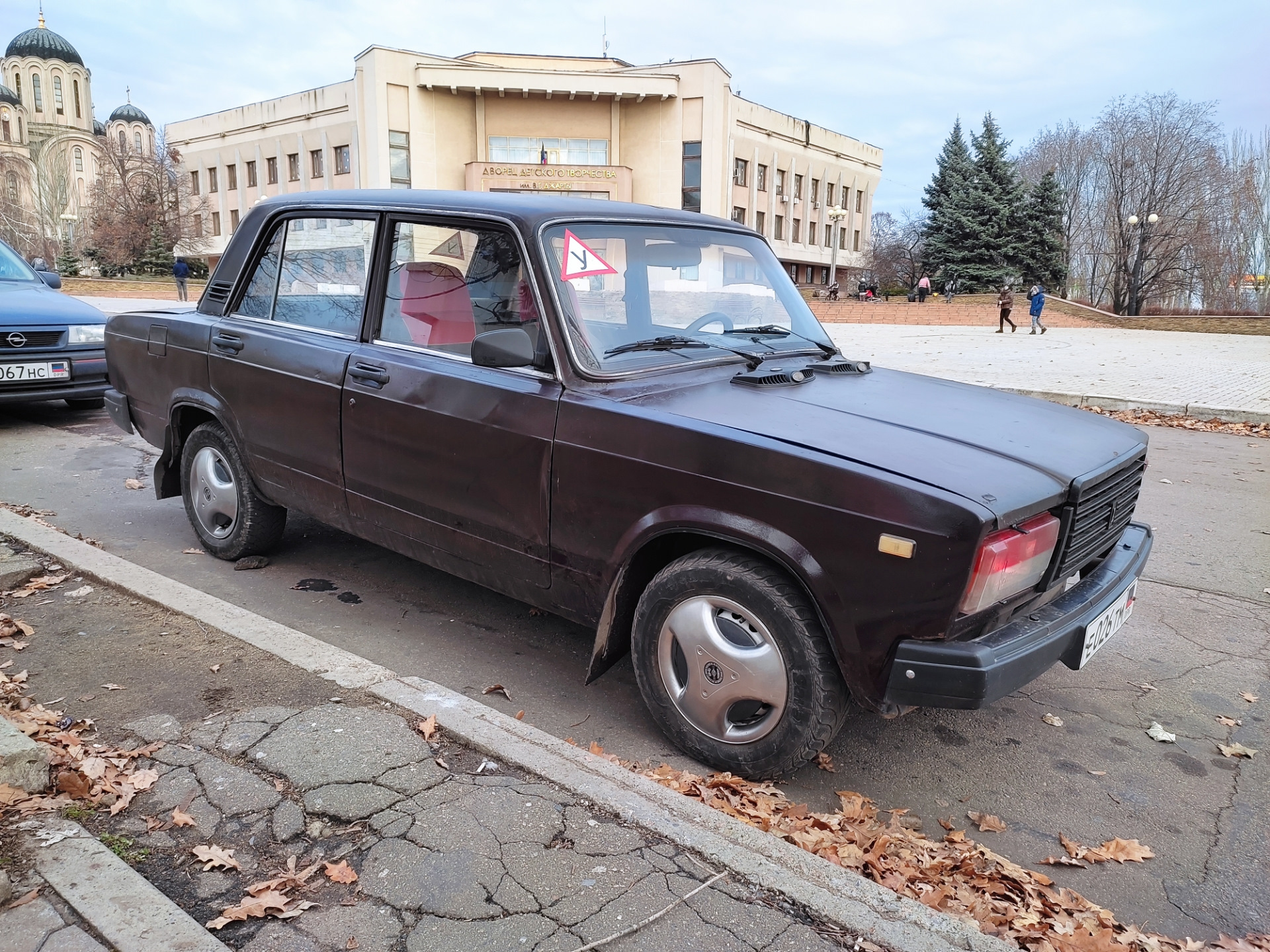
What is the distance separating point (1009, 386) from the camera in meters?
13.4

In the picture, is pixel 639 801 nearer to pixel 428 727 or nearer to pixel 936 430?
pixel 428 727

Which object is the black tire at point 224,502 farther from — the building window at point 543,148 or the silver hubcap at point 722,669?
the building window at point 543,148

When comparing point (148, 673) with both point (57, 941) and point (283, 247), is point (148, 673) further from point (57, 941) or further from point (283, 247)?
point (283, 247)

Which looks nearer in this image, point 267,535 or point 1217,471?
point 267,535

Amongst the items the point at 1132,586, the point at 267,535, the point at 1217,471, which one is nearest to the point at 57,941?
the point at 267,535

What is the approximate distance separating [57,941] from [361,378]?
2.34m

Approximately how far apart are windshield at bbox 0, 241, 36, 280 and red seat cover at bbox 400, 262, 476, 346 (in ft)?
25.1

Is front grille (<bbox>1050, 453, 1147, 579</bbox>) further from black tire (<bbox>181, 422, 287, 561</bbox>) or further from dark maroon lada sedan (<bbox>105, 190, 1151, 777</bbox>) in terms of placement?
black tire (<bbox>181, 422, 287, 561</bbox>)

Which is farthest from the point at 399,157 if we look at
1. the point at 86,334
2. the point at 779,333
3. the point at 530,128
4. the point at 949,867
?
the point at 949,867

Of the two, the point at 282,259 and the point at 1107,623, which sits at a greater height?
the point at 282,259

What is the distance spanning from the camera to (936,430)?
304 cm

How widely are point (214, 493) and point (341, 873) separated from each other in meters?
3.13

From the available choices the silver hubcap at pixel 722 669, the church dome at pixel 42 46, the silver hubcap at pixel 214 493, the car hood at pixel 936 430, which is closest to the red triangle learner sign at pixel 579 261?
the car hood at pixel 936 430

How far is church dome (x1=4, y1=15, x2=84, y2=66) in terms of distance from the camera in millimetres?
101500
